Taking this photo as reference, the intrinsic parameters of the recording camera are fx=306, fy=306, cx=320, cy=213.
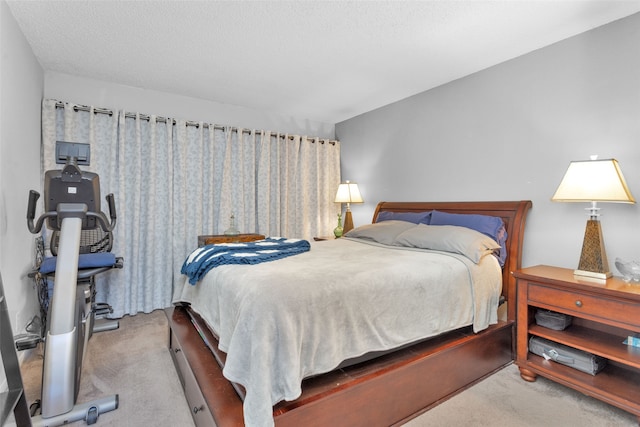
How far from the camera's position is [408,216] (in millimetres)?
3303

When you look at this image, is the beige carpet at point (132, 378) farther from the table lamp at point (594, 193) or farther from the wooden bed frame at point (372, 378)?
the table lamp at point (594, 193)

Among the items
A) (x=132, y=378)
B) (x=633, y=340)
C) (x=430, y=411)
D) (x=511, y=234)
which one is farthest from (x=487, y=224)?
(x=132, y=378)

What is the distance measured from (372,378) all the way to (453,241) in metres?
1.26

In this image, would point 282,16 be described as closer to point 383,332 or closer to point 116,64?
point 116,64

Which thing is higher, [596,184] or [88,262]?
[596,184]

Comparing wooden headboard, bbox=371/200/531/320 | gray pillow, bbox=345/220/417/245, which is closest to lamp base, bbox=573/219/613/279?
wooden headboard, bbox=371/200/531/320

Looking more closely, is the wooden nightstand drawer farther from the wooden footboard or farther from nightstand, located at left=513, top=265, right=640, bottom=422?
the wooden footboard

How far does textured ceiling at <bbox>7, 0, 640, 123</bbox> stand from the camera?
202 centimetres

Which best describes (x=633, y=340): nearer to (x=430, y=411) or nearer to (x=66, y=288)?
(x=430, y=411)

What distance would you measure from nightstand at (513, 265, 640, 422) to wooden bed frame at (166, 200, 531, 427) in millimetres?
203

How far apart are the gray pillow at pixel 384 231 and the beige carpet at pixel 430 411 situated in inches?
50.3

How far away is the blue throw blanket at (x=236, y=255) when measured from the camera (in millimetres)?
1984

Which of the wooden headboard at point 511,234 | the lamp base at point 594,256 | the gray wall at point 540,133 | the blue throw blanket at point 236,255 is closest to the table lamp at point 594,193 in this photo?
the lamp base at point 594,256

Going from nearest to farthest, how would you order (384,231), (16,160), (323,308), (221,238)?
(323,308) < (16,160) < (384,231) < (221,238)
